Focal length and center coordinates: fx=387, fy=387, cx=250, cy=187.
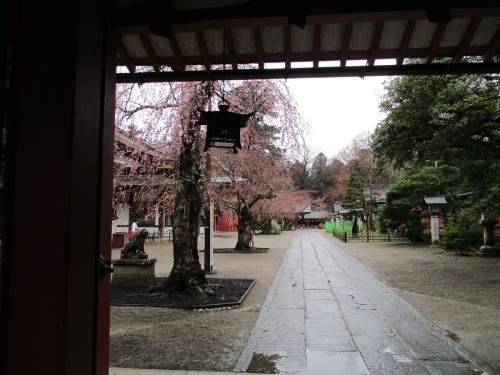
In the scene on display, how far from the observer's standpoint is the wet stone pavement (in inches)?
170

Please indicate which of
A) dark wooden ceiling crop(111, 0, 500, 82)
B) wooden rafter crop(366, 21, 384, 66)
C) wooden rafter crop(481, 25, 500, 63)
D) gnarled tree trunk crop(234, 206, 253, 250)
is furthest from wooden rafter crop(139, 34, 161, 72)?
gnarled tree trunk crop(234, 206, 253, 250)

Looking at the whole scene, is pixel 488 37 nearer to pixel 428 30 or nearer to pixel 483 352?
pixel 428 30

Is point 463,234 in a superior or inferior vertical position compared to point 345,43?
inferior

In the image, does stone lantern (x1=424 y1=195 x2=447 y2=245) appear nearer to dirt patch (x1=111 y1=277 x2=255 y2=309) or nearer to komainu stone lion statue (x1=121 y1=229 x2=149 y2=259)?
dirt patch (x1=111 y1=277 x2=255 y2=309)

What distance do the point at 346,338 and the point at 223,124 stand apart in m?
3.39

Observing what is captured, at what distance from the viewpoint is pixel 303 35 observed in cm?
322

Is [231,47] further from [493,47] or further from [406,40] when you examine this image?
[493,47]

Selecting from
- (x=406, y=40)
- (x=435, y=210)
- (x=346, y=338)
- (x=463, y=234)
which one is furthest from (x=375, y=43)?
(x=435, y=210)

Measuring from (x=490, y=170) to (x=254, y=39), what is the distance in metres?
11.7

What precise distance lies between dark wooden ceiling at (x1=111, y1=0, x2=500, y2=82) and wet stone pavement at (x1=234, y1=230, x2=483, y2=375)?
3.12 m

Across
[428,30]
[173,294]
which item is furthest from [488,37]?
[173,294]

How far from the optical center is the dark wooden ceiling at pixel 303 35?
98.2 inches

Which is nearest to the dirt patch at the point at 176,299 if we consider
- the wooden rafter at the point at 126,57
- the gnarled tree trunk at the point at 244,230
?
the wooden rafter at the point at 126,57

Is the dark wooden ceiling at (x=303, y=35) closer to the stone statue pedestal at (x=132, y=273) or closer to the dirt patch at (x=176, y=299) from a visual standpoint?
the dirt patch at (x=176, y=299)
